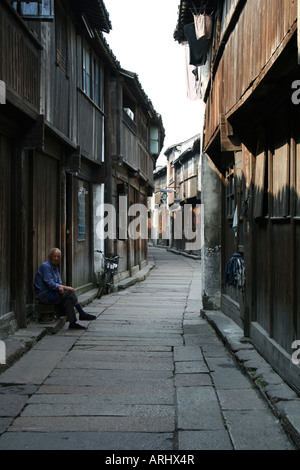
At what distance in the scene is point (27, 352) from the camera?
711 cm

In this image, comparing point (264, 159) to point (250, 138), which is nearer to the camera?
point (264, 159)

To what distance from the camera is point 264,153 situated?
6.42 metres

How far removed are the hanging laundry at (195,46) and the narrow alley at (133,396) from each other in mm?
5629

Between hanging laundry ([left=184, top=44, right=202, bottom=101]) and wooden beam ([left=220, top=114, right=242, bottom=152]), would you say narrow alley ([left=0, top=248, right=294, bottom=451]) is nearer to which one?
wooden beam ([left=220, top=114, right=242, bottom=152])

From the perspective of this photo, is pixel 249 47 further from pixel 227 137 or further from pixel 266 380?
pixel 266 380

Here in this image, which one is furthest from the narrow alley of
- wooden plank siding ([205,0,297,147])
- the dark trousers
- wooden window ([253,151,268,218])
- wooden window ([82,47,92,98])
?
wooden window ([82,47,92,98])

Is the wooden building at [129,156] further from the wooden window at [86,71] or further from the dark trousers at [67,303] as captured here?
the dark trousers at [67,303]

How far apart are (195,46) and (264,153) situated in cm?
529

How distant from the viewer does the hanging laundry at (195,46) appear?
1076 cm

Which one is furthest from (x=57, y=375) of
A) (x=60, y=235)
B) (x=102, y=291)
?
(x=102, y=291)

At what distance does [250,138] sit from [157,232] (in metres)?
49.2

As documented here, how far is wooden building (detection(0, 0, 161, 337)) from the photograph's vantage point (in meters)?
7.30

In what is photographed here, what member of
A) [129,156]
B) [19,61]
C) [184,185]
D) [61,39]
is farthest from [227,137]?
[184,185]

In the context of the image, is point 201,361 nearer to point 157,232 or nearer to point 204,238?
point 204,238
